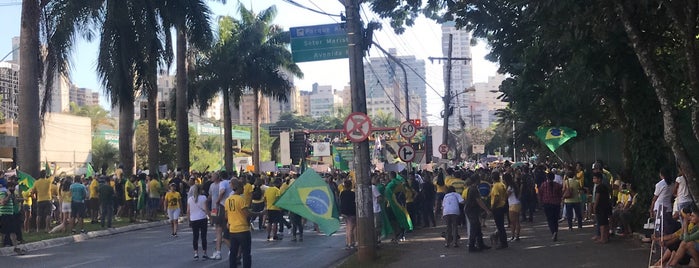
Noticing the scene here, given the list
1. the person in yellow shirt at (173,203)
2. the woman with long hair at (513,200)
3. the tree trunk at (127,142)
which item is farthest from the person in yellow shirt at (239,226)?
the tree trunk at (127,142)

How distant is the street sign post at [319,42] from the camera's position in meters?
17.0

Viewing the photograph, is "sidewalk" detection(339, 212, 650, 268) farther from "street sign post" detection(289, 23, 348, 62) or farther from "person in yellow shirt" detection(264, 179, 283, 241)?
"street sign post" detection(289, 23, 348, 62)

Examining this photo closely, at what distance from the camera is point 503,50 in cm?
2028

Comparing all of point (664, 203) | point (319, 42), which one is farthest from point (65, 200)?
point (664, 203)

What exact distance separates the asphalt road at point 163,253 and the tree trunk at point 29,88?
399 centimetres

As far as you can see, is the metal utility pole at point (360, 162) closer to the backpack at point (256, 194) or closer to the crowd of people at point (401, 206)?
the crowd of people at point (401, 206)

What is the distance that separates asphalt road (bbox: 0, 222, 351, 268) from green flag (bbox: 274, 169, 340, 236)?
4.29 ft

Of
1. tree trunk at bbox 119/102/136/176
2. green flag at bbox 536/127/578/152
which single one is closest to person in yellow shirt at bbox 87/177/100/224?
tree trunk at bbox 119/102/136/176

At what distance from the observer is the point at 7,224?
18375mm

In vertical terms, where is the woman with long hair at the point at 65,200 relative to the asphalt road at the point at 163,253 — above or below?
above

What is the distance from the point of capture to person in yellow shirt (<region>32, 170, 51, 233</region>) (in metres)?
22.8

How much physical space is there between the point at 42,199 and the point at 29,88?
3.57 meters

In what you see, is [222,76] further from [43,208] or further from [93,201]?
[43,208]

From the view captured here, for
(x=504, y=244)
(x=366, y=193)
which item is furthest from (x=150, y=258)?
(x=504, y=244)
